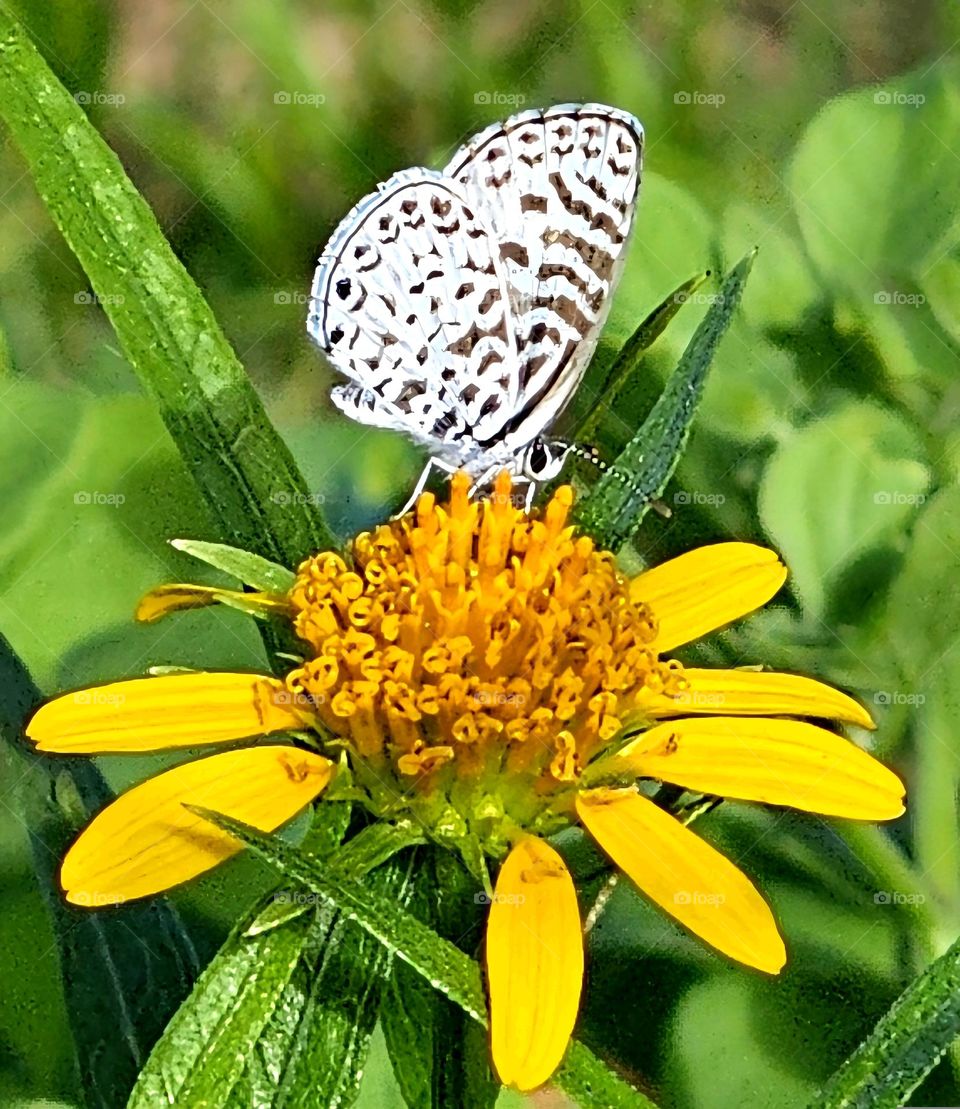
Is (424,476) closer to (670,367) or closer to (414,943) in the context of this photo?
(670,367)

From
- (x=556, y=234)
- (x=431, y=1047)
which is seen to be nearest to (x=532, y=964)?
(x=431, y=1047)

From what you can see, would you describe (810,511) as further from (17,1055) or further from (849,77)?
(17,1055)

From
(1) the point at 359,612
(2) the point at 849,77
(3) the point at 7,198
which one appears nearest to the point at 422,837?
(1) the point at 359,612

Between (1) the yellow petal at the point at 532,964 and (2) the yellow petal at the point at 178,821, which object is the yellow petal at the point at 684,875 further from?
(2) the yellow petal at the point at 178,821

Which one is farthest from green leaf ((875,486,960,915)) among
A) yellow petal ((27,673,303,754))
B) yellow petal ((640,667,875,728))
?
yellow petal ((27,673,303,754))

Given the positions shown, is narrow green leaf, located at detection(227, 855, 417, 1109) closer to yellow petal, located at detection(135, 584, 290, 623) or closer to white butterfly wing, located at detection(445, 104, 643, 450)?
yellow petal, located at detection(135, 584, 290, 623)

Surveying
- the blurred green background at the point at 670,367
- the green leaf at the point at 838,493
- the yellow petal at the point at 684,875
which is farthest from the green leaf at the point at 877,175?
the yellow petal at the point at 684,875
